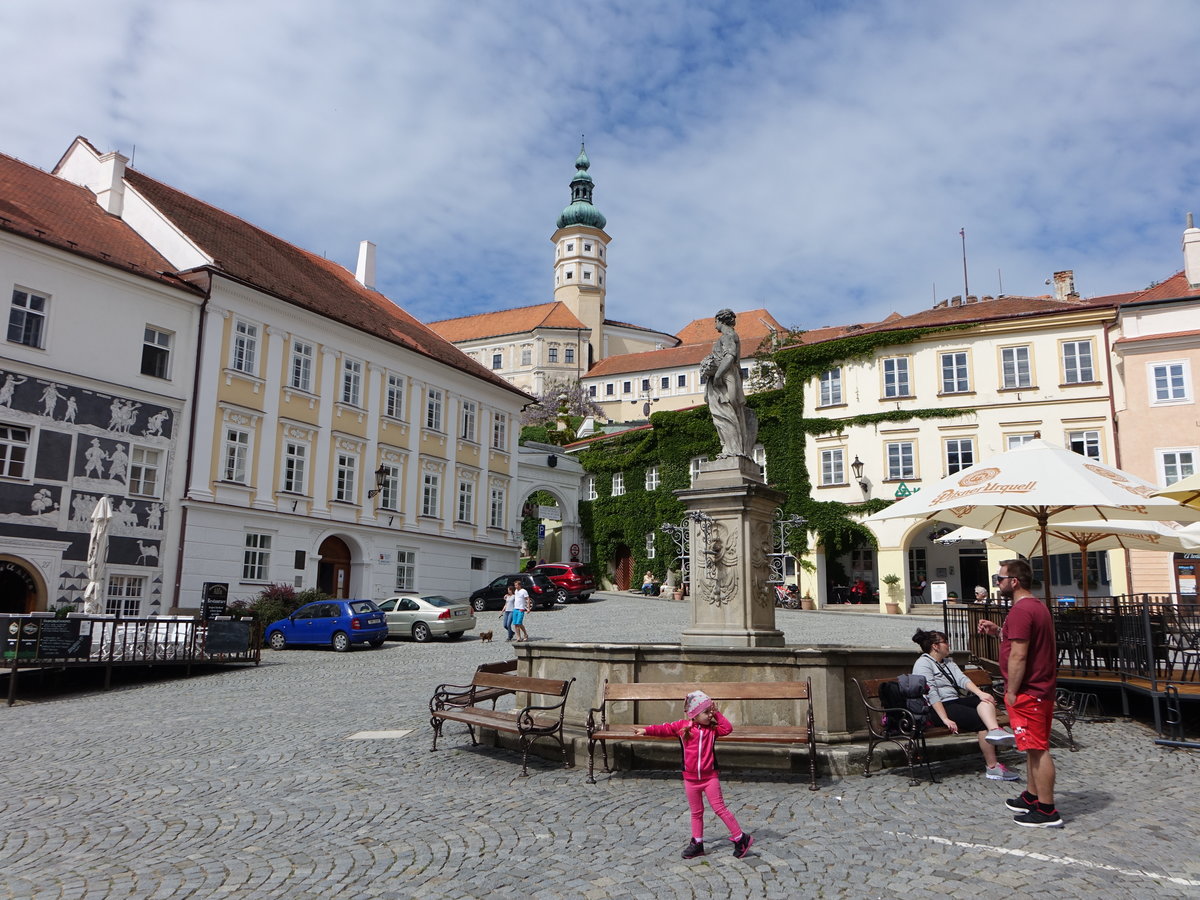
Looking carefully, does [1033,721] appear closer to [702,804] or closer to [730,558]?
[702,804]

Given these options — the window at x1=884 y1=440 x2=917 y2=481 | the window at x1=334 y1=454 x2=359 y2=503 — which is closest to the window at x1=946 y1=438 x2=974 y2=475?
the window at x1=884 y1=440 x2=917 y2=481

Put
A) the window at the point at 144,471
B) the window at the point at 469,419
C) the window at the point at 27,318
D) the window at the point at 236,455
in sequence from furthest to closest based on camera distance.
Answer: the window at the point at 469,419 < the window at the point at 236,455 < the window at the point at 144,471 < the window at the point at 27,318

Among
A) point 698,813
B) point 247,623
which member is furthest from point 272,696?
point 698,813

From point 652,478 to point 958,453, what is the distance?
15.8 metres

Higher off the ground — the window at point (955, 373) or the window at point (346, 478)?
the window at point (955, 373)

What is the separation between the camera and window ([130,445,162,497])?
966 inches

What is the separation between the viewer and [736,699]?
8.23 metres

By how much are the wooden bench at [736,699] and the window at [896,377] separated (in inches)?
1192

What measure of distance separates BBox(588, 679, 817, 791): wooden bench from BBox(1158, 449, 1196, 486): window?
2753 centimetres

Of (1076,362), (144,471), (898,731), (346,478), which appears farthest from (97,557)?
(1076,362)

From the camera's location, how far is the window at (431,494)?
34.4 metres

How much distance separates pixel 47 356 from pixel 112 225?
687 cm

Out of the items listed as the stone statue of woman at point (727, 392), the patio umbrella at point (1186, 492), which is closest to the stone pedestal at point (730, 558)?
the stone statue of woman at point (727, 392)

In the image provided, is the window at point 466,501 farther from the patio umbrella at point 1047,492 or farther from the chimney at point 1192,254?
the chimney at point 1192,254
